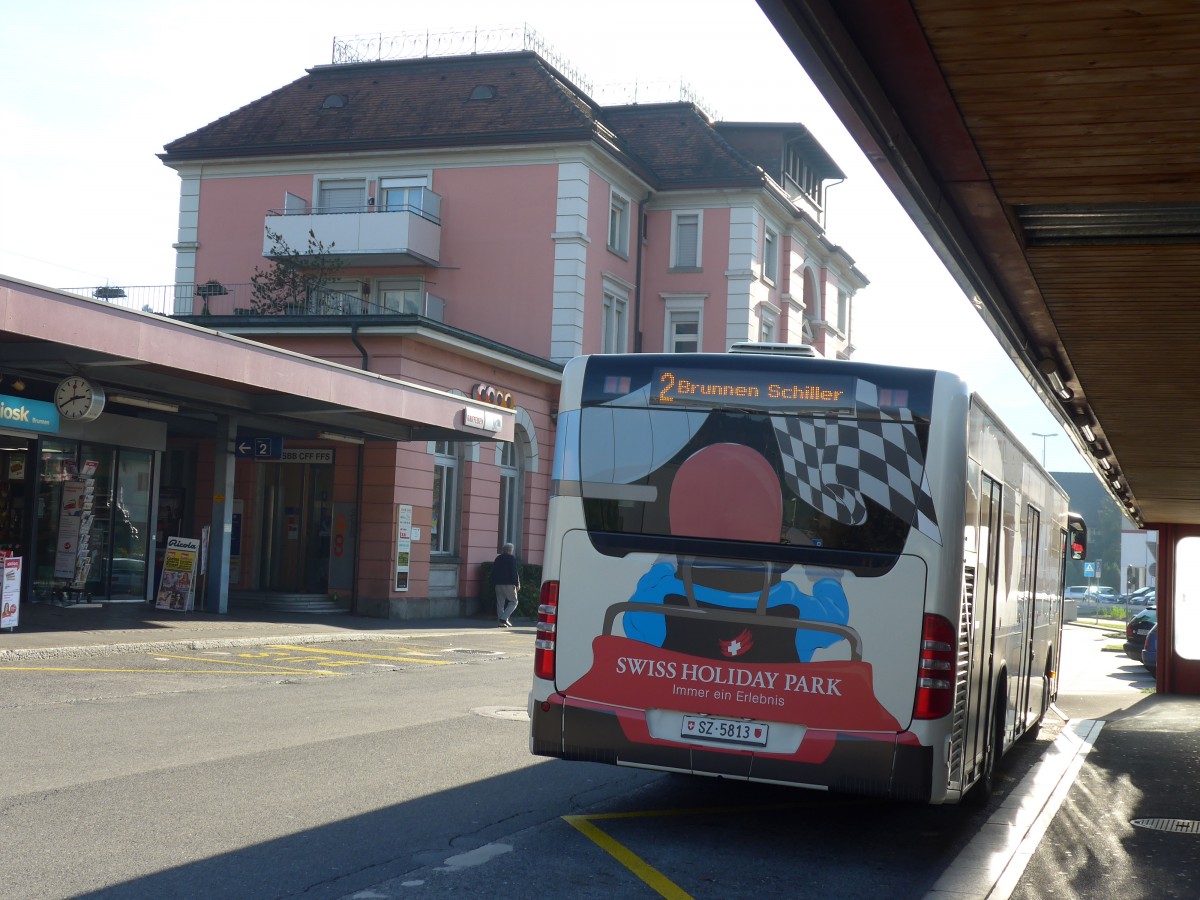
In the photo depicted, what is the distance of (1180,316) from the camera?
9.59 m

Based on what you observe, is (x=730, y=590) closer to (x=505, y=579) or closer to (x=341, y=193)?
(x=505, y=579)

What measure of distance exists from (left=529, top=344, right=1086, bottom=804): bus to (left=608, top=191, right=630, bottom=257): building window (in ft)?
108

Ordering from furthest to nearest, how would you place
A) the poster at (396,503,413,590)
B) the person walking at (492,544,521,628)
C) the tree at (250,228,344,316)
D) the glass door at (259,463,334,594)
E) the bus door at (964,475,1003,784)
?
the tree at (250,228,344,316)
the glass door at (259,463,334,594)
the person walking at (492,544,521,628)
the poster at (396,503,413,590)
the bus door at (964,475,1003,784)

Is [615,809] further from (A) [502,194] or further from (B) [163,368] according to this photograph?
(A) [502,194]

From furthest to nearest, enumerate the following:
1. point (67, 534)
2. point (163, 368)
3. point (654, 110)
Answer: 1. point (654, 110)
2. point (67, 534)
3. point (163, 368)

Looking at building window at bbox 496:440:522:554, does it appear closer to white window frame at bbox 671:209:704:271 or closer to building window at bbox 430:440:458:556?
building window at bbox 430:440:458:556

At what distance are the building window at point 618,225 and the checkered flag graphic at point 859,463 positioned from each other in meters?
33.2

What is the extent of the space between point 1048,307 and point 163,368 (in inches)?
560

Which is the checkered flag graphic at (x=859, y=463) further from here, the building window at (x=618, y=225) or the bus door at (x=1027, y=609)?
the building window at (x=618, y=225)

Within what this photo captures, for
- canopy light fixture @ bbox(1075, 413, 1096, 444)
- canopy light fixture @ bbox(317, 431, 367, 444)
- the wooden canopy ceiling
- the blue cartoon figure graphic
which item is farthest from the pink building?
the blue cartoon figure graphic

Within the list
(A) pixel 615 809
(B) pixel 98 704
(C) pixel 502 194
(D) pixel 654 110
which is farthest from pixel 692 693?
(D) pixel 654 110

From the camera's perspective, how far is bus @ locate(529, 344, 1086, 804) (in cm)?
736

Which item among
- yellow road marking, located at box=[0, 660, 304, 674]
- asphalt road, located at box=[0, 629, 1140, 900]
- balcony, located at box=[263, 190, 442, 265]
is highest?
balcony, located at box=[263, 190, 442, 265]

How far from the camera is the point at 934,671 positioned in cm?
735
